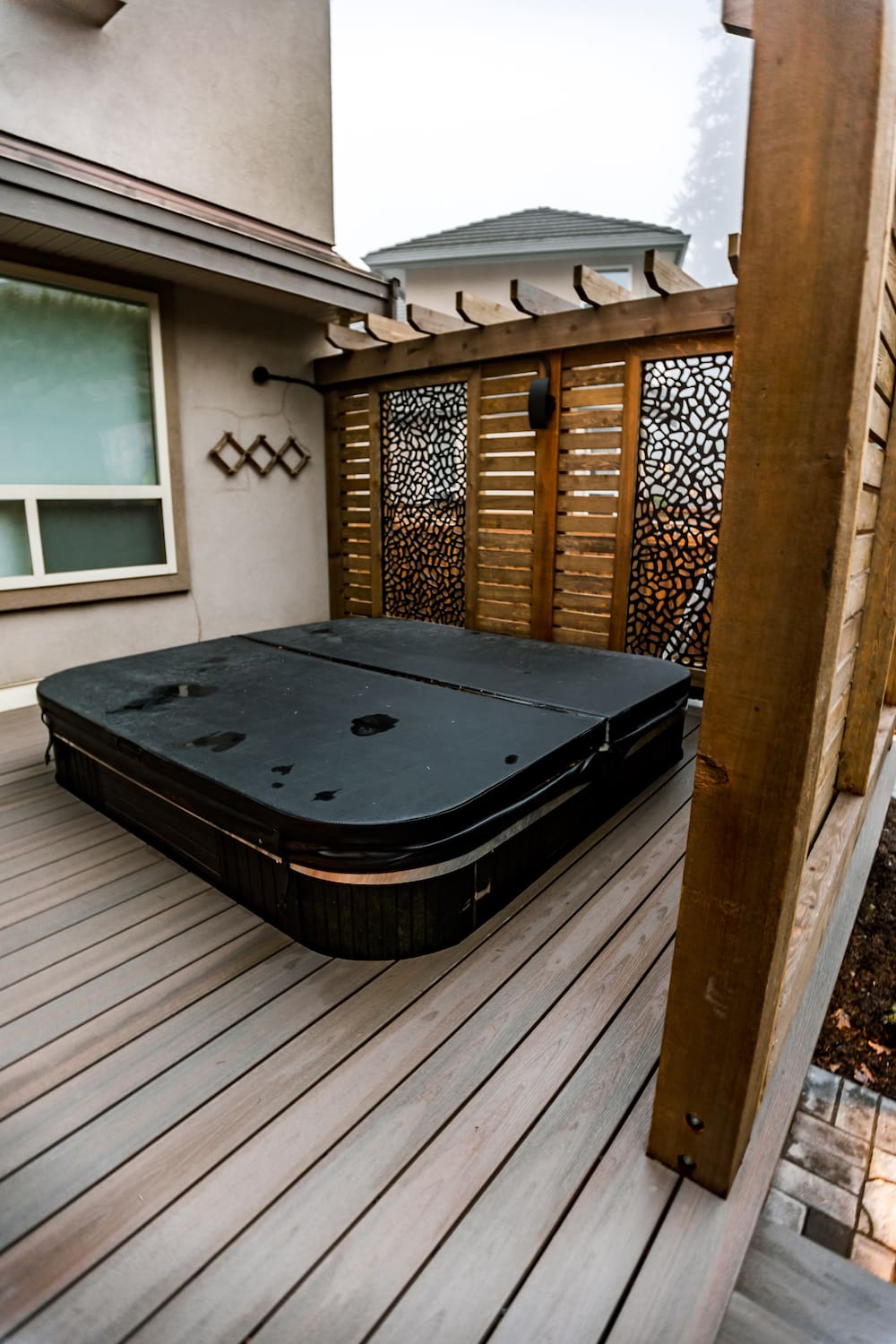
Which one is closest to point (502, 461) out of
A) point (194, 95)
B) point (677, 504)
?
point (677, 504)

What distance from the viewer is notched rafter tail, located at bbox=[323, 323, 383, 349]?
497cm

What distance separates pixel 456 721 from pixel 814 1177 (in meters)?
1.45

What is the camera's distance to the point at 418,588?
5074 millimetres

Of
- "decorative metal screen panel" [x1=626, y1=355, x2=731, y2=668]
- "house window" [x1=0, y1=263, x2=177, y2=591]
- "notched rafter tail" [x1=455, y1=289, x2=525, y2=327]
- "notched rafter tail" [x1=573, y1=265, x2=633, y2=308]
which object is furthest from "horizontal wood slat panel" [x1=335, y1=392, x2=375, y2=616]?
"decorative metal screen panel" [x1=626, y1=355, x2=731, y2=668]

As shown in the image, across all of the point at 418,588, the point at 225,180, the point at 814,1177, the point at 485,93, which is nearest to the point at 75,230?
the point at 225,180

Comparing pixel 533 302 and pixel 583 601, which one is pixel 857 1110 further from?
pixel 533 302

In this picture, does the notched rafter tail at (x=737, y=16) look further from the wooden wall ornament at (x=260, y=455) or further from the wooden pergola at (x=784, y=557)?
the wooden wall ornament at (x=260, y=455)

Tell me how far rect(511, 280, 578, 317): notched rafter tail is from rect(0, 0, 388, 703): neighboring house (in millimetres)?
1315

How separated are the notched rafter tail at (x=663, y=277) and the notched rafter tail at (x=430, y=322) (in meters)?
1.34

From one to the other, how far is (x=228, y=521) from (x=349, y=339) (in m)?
1.55

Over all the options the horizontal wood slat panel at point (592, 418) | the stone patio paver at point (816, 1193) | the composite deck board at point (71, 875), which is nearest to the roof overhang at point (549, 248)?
the horizontal wood slat panel at point (592, 418)

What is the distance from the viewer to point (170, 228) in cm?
355

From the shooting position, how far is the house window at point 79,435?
371 cm

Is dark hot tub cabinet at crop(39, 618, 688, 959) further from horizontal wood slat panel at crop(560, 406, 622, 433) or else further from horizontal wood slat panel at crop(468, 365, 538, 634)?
horizontal wood slat panel at crop(560, 406, 622, 433)
